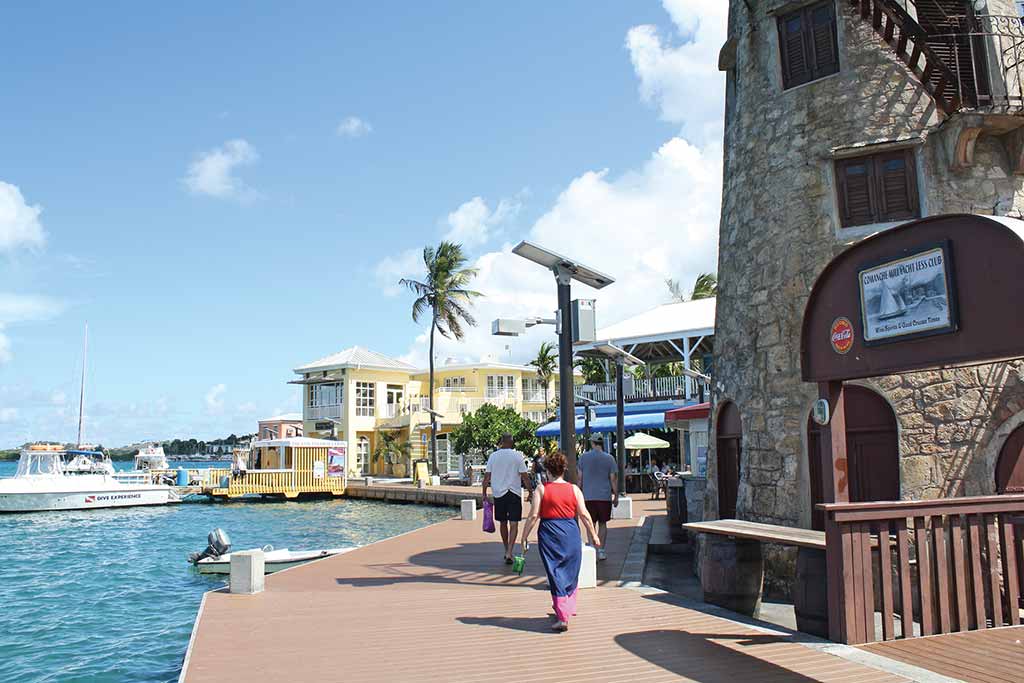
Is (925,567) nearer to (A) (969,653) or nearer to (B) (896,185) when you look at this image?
Answer: (A) (969,653)

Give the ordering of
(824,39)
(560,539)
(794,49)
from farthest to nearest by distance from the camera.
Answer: (794,49) → (824,39) → (560,539)

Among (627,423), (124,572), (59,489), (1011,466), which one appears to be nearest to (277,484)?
(59,489)

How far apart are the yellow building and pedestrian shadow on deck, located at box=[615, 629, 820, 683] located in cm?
4049

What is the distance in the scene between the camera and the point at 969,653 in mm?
5836

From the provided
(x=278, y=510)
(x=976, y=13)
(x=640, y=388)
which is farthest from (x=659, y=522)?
(x=278, y=510)

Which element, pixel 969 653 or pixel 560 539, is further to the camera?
pixel 560 539

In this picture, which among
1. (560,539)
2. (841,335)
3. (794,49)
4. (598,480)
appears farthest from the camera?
(598,480)

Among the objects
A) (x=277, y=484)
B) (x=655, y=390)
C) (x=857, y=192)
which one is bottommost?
(x=277, y=484)

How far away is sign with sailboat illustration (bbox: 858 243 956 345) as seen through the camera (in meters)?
6.16

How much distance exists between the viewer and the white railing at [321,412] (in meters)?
49.8

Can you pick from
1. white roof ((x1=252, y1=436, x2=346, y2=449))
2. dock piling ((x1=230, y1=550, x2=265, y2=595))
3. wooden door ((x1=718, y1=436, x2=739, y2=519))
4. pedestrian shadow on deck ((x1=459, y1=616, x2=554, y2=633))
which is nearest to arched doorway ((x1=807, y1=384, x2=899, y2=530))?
wooden door ((x1=718, y1=436, x2=739, y2=519))

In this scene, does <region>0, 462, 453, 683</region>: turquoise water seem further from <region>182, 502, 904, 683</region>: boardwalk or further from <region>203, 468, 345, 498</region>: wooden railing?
<region>182, 502, 904, 683</region>: boardwalk

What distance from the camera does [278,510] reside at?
34719mm

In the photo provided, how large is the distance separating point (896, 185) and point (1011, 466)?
12.1 feet
